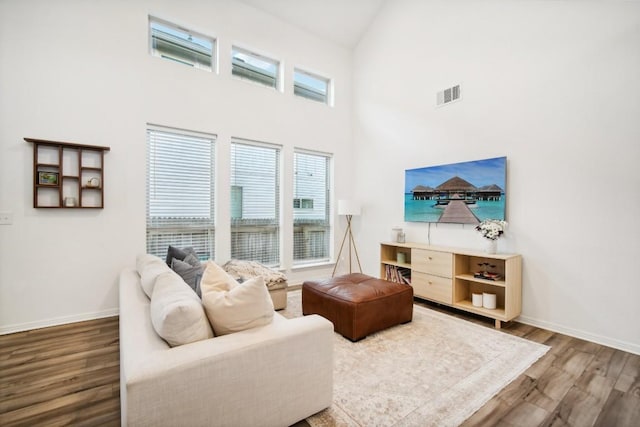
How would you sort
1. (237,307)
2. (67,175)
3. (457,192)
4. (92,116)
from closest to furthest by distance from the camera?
(237,307) → (67,175) → (92,116) → (457,192)

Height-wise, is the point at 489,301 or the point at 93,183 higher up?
the point at 93,183

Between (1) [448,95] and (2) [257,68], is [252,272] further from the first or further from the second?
(1) [448,95]

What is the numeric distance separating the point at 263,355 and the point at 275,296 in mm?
2018

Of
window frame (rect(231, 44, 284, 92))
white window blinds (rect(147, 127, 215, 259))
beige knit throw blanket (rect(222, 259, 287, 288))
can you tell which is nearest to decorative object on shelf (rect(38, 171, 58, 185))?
white window blinds (rect(147, 127, 215, 259))

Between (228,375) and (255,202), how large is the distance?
325cm

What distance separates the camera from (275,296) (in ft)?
11.1

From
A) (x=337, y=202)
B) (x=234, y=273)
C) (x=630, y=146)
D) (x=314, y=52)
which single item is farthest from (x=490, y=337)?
(x=314, y=52)

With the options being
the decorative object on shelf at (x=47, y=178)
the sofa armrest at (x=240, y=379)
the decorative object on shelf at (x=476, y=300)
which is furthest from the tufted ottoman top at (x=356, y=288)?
the decorative object on shelf at (x=47, y=178)

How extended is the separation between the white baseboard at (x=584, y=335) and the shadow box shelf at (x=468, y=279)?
140 millimetres

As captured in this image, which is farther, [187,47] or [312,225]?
[312,225]

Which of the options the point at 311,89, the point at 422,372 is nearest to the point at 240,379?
the point at 422,372

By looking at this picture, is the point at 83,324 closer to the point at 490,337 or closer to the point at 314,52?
the point at 490,337

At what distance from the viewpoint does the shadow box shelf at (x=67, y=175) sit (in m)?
2.92

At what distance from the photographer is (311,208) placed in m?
5.00
